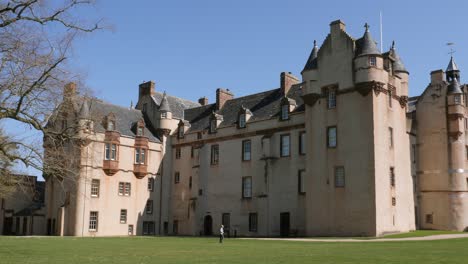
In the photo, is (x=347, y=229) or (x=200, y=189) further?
(x=200, y=189)

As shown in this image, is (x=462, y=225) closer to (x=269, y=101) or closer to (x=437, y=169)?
(x=437, y=169)

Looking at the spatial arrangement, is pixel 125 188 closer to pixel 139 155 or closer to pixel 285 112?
pixel 139 155

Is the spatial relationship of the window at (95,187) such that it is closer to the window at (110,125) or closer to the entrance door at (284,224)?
the window at (110,125)

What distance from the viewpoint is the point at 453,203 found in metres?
54.2

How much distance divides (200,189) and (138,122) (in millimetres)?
10266

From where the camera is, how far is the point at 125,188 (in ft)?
193

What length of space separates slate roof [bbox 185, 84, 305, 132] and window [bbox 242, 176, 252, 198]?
6.14m

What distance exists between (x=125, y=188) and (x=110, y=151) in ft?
14.9

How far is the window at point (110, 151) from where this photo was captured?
57.1 metres

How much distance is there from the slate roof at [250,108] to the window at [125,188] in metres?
9.75

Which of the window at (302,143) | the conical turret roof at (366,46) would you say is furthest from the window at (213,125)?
the conical turret roof at (366,46)

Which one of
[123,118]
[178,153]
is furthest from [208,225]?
[123,118]

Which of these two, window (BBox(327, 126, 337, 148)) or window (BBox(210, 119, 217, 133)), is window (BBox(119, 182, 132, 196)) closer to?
window (BBox(210, 119, 217, 133))

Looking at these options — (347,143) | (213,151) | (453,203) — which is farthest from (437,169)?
(213,151)
